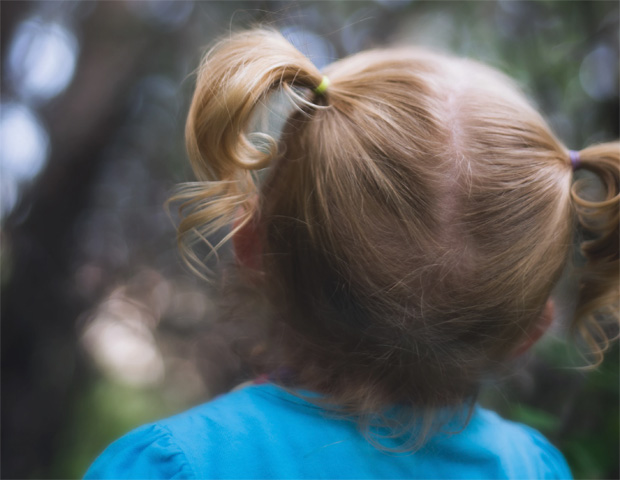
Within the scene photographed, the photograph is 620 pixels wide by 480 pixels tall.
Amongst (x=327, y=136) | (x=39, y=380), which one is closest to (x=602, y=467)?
(x=327, y=136)

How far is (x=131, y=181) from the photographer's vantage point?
3240 millimetres

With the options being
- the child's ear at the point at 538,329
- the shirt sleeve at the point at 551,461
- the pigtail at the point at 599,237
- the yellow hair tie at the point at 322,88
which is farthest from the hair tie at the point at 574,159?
the shirt sleeve at the point at 551,461

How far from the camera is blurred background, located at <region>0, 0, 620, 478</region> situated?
1.63 m

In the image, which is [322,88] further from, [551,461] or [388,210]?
[551,461]

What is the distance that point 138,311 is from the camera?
11.9ft

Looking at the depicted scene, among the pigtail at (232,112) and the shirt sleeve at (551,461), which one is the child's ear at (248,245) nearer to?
the pigtail at (232,112)

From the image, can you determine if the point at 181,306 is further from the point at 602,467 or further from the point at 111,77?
the point at 602,467

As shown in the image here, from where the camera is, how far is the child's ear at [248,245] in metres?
1.00

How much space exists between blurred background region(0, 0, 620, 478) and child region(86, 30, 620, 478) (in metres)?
0.60

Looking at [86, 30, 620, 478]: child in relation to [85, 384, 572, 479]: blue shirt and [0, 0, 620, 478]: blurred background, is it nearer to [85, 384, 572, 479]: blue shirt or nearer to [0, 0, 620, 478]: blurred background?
[85, 384, 572, 479]: blue shirt

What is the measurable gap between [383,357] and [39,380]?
2.32 meters

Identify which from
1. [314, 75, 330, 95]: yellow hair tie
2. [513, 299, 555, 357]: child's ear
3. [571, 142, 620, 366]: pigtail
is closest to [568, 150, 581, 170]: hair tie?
[571, 142, 620, 366]: pigtail

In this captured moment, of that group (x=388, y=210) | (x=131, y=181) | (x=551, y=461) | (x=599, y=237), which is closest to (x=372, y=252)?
(x=388, y=210)

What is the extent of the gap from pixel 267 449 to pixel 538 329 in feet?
1.97
